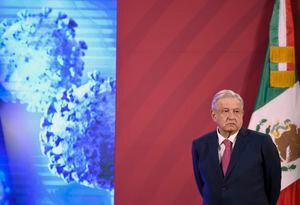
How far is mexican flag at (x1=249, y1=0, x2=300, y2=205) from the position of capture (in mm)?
3713

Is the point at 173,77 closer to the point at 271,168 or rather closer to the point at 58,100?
the point at 58,100

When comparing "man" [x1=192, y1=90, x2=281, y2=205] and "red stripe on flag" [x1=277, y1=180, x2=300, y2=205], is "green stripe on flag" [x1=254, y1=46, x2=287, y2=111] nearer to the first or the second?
"red stripe on flag" [x1=277, y1=180, x2=300, y2=205]

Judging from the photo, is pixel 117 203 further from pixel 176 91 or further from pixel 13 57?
pixel 13 57

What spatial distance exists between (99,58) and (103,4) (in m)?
0.42

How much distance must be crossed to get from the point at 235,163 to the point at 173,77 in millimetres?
1592

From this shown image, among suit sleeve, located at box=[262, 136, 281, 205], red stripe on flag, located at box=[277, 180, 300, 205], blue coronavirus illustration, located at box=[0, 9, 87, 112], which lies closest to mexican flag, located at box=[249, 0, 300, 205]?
red stripe on flag, located at box=[277, 180, 300, 205]

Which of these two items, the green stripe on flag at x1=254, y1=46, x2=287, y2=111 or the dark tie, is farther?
the green stripe on flag at x1=254, y1=46, x2=287, y2=111

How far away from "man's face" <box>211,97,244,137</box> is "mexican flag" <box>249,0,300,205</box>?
118cm

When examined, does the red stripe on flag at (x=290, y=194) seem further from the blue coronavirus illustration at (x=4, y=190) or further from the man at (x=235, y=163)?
the blue coronavirus illustration at (x=4, y=190)

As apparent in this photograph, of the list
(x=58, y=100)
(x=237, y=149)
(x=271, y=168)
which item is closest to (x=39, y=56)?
(x=58, y=100)

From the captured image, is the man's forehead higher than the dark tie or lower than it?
higher

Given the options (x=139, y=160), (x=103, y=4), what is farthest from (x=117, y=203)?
(x=103, y=4)

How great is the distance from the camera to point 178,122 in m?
4.04

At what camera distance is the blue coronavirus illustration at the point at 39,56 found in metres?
4.14
